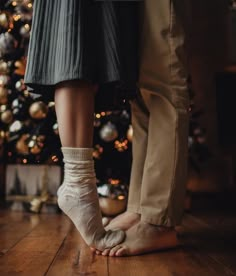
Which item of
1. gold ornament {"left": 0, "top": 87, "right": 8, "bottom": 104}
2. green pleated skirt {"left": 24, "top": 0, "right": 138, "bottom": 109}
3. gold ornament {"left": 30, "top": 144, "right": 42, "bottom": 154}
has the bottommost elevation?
gold ornament {"left": 30, "top": 144, "right": 42, "bottom": 154}

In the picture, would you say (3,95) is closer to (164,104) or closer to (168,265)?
(164,104)

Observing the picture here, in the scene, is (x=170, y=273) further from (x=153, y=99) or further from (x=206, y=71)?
(x=206, y=71)

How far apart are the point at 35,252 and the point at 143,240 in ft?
0.83

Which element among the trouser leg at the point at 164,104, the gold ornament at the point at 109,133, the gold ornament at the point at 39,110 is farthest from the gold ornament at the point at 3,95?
the trouser leg at the point at 164,104

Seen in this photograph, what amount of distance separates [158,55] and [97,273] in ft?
1.65

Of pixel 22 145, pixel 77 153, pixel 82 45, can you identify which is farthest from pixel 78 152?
pixel 22 145

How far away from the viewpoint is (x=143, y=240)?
36.1 inches

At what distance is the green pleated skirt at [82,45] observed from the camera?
816 millimetres

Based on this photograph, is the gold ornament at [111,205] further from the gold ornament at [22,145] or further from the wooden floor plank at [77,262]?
the wooden floor plank at [77,262]

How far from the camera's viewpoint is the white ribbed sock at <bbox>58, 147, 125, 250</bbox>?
87cm

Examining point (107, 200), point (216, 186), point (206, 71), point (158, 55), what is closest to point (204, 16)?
point (206, 71)

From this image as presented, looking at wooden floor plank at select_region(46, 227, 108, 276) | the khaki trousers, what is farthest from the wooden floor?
the khaki trousers

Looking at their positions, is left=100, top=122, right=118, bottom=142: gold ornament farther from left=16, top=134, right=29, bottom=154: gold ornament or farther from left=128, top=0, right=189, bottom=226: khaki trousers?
left=128, top=0, right=189, bottom=226: khaki trousers

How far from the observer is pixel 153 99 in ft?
3.11
